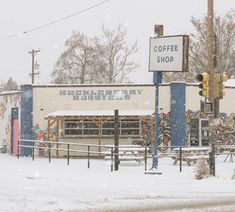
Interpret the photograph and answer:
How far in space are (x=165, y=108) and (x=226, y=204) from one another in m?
18.0

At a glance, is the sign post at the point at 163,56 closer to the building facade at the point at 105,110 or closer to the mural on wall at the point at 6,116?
the building facade at the point at 105,110

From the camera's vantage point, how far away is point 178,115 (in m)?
29.9

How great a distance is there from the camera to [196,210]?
36.8ft

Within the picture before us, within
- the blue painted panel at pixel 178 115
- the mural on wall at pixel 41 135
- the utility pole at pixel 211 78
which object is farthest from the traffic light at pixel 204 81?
the mural on wall at pixel 41 135

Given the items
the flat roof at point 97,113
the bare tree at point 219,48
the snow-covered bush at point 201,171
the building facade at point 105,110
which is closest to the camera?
the snow-covered bush at point 201,171

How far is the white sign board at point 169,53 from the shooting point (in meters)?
19.3

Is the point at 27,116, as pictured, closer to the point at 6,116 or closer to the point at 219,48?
the point at 6,116

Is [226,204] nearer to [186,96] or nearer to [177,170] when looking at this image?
[177,170]

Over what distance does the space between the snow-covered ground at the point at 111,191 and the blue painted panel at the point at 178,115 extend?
9.64 meters

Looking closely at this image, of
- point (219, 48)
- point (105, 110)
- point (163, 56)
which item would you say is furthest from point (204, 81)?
point (219, 48)

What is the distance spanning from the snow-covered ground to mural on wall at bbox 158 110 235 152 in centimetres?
975

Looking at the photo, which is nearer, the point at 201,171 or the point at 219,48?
the point at 201,171

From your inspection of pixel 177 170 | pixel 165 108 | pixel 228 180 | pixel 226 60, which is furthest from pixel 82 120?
pixel 226 60

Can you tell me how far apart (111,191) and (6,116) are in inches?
798
